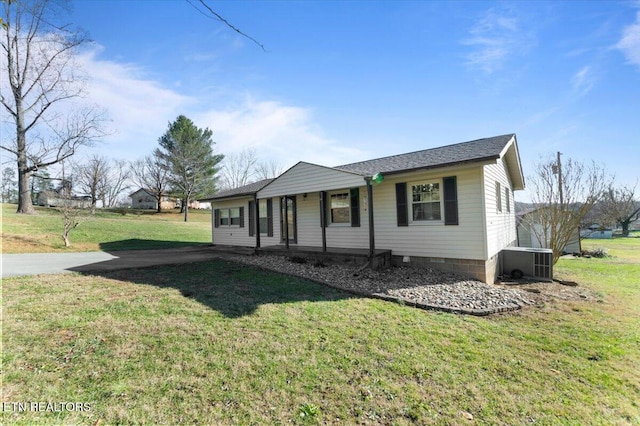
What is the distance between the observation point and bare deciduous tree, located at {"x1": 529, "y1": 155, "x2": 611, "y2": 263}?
1157 centimetres

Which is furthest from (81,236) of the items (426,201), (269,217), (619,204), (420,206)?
(619,204)

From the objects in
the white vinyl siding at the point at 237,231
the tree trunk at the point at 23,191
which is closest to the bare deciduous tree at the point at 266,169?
the tree trunk at the point at 23,191

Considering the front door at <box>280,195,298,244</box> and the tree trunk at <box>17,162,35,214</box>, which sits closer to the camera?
the front door at <box>280,195,298,244</box>

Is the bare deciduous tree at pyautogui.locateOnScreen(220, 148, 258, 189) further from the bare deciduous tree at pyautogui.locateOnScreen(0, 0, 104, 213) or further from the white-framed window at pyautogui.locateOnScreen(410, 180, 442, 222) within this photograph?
the white-framed window at pyautogui.locateOnScreen(410, 180, 442, 222)

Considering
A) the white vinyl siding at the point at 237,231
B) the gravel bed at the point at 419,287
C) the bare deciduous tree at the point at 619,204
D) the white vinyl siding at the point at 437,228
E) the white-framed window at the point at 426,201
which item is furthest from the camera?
the bare deciduous tree at the point at 619,204

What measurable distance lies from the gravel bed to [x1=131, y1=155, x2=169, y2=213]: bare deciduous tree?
33.7 metres

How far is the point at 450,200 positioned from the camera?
8.30 m

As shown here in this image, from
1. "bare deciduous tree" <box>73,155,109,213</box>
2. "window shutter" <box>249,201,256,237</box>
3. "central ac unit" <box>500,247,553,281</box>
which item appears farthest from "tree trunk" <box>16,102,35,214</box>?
"central ac unit" <box>500,247,553,281</box>

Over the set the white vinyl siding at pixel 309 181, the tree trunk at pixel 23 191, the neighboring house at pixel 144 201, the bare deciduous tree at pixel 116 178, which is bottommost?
the white vinyl siding at pixel 309 181

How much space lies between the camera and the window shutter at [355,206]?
34.1 ft

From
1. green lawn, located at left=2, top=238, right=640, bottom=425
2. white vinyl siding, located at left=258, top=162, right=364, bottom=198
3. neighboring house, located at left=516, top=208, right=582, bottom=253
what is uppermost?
white vinyl siding, located at left=258, top=162, right=364, bottom=198

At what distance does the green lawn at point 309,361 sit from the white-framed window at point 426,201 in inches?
146

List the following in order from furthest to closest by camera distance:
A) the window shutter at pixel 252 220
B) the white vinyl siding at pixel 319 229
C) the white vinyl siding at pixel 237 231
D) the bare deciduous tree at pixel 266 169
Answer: the bare deciduous tree at pixel 266 169 < the window shutter at pixel 252 220 < the white vinyl siding at pixel 237 231 < the white vinyl siding at pixel 319 229

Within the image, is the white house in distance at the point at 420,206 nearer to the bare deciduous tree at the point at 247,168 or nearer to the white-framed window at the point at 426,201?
the white-framed window at the point at 426,201
